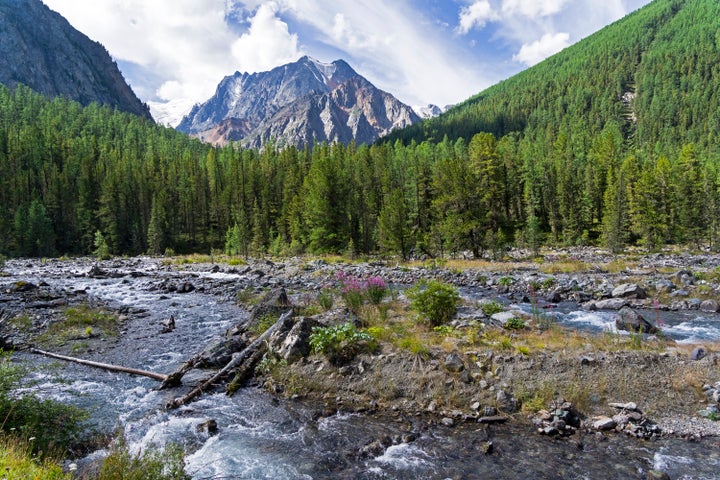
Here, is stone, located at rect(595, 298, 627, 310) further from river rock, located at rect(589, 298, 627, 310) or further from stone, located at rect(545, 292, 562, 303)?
stone, located at rect(545, 292, 562, 303)

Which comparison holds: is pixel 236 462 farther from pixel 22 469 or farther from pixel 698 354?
pixel 698 354

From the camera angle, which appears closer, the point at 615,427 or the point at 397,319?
the point at 615,427

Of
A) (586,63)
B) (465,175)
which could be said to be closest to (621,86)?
(586,63)

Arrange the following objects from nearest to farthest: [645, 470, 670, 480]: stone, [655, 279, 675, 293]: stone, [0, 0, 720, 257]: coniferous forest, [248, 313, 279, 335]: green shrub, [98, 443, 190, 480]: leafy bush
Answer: [98, 443, 190, 480]: leafy bush → [645, 470, 670, 480]: stone → [248, 313, 279, 335]: green shrub → [655, 279, 675, 293]: stone → [0, 0, 720, 257]: coniferous forest

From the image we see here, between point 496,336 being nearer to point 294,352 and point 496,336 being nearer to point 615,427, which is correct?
point 615,427

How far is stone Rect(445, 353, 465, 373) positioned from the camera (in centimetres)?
1023

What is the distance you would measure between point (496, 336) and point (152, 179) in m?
94.3

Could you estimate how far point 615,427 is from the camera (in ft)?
27.3

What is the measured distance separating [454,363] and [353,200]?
174 ft

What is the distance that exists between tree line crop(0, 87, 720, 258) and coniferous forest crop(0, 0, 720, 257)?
0.97 ft

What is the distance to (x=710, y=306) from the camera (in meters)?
18.5

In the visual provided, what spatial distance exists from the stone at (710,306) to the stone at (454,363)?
15975mm

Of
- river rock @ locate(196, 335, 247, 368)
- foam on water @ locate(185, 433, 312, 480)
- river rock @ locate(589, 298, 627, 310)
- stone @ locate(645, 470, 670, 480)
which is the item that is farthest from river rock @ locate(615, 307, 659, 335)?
river rock @ locate(196, 335, 247, 368)

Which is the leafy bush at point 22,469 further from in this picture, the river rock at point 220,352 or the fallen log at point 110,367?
the river rock at point 220,352
